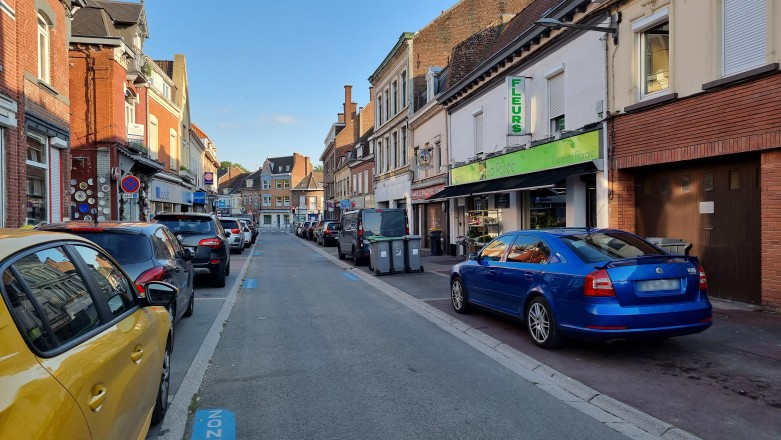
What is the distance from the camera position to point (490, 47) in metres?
21.6

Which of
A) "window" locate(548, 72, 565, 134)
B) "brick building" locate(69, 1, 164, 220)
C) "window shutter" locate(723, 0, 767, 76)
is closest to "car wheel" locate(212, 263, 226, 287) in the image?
"window" locate(548, 72, 565, 134)

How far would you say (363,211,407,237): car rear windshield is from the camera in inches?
726

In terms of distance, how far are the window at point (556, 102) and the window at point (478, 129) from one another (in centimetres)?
461

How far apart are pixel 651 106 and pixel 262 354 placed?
8.76m

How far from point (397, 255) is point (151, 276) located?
392 inches

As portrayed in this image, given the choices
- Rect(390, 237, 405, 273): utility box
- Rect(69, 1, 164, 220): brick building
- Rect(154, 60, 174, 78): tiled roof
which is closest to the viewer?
Rect(390, 237, 405, 273): utility box

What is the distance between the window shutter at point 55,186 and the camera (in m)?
13.3

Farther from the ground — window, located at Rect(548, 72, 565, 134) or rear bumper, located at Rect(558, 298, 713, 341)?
window, located at Rect(548, 72, 565, 134)

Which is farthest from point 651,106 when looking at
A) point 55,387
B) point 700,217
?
point 55,387

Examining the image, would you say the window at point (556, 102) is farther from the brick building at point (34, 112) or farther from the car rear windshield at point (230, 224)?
the car rear windshield at point (230, 224)

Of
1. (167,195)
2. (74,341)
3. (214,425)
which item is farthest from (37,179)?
(167,195)

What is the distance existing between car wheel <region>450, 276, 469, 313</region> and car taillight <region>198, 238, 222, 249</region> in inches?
239

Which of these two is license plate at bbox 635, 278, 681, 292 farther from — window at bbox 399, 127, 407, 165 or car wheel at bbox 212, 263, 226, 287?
window at bbox 399, 127, 407, 165

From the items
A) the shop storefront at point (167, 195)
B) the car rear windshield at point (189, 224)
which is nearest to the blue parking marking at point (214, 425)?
the car rear windshield at point (189, 224)
